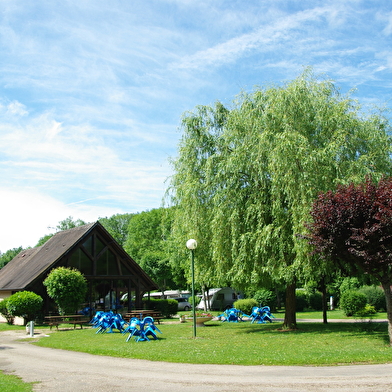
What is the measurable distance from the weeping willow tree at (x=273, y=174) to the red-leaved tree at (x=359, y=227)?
2.18 metres

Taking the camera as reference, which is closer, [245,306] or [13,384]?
[13,384]

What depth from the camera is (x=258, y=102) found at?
19.2m

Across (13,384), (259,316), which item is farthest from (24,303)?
(13,384)

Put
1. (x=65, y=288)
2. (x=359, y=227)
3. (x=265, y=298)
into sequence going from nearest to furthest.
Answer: (x=359, y=227) → (x=65, y=288) → (x=265, y=298)

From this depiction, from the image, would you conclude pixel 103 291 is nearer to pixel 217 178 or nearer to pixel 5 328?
pixel 5 328

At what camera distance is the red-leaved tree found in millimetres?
12766

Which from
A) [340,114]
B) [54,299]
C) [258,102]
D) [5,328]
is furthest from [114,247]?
[340,114]

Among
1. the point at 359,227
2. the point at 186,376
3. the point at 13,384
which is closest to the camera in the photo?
the point at 13,384

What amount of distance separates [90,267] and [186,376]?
2054 centimetres

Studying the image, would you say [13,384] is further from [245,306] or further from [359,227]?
[245,306]

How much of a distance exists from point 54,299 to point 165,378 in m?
18.1

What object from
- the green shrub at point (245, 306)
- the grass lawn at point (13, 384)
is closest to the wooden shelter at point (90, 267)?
the green shrub at point (245, 306)

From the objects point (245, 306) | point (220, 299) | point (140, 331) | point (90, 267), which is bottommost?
point (220, 299)

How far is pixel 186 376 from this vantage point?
30.5 feet
